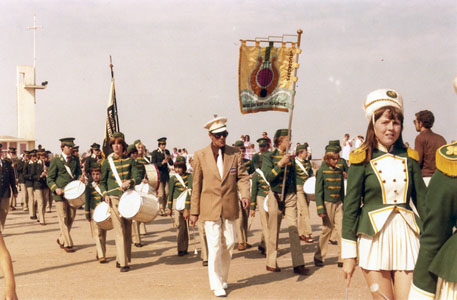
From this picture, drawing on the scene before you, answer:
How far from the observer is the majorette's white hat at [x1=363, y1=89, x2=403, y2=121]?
4344mm

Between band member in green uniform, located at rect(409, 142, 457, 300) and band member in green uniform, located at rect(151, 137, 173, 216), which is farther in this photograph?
band member in green uniform, located at rect(151, 137, 173, 216)

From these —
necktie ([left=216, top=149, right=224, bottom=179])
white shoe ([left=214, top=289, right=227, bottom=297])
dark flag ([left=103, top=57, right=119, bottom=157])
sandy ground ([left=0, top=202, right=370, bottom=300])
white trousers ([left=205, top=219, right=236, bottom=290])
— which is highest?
dark flag ([left=103, top=57, right=119, bottom=157])

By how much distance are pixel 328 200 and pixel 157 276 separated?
308 cm

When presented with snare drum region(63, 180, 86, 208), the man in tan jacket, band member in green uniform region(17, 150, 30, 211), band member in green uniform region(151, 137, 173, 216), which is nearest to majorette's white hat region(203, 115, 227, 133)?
the man in tan jacket

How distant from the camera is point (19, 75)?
51.0 m

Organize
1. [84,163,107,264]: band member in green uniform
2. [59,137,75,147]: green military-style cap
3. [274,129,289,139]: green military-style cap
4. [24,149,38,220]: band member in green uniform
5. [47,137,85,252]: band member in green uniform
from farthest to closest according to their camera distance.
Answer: [24,149,38,220]: band member in green uniform → [59,137,75,147]: green military-style cap → [47,137,85,252]: band member in green uniform → [84,163,107,264]: band member in green uniform → [274,129,289,139]: green military-style cap

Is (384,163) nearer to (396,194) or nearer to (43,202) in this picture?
(396,194)

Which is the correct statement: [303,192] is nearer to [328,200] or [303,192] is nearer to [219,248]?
[328,200]

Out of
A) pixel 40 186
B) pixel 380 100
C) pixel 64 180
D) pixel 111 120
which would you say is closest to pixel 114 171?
pixel 64 180

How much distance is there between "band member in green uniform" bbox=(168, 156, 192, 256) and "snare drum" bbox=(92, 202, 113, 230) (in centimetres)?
144

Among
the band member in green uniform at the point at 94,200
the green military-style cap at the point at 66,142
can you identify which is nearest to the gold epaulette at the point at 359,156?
the band member in green uniform at the point at 94,200

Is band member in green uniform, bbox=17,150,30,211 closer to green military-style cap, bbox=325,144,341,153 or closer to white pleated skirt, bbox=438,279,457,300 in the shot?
green military-style cap, bbox=325,144,341,153

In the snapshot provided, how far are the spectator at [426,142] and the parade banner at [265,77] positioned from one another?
2170 mm

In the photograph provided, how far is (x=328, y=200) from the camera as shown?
32.3 feet
